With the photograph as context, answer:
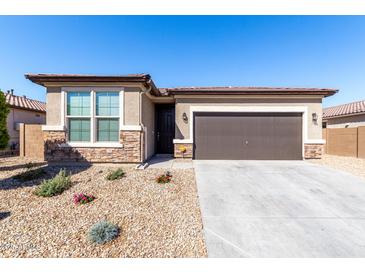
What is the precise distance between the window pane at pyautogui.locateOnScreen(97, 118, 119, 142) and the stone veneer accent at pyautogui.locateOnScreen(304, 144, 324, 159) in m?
8.91

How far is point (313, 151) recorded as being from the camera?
29.7ft

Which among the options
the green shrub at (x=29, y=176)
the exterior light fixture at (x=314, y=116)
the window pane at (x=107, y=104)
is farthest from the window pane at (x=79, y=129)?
the exterior light fixture at (x=314, y=116)

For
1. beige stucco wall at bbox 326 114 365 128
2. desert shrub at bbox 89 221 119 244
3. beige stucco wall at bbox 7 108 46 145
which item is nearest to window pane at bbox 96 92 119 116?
desert shrub at bbox 89 221 119 244

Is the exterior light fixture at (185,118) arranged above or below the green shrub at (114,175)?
above

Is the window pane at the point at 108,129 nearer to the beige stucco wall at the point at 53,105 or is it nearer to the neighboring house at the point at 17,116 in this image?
the beige stucco wall at the point at 53,105

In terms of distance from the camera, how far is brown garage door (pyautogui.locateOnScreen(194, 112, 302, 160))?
357 inches

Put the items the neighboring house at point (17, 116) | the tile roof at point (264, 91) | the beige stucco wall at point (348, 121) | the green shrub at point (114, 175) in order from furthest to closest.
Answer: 1. the beige stucco wall at point (348, 121)
2. the neighboring house at point (17, 116)
3. the tile roof at point (264, 91)
4. the green shrub at point (114, 175)

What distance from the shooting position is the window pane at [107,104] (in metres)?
7.40

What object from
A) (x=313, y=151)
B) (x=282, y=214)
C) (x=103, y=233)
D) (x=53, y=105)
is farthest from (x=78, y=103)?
(x=313, y=151)

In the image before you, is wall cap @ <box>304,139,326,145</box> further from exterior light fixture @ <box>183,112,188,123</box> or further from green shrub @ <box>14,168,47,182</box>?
green shrub @ <box>14,168,47,182</box>

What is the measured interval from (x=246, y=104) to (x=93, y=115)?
700 cm
